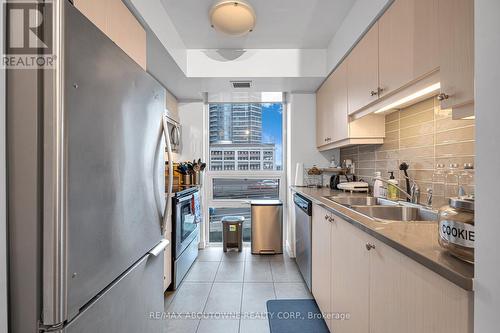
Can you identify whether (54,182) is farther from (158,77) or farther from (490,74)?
(158,77)

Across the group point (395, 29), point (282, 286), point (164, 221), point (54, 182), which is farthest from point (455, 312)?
point (282, 286)

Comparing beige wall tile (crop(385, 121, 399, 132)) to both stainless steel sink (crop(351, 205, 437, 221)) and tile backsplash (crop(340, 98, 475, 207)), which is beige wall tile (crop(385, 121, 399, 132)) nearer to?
tile backsplash (crop(340, 98, 475, 207))


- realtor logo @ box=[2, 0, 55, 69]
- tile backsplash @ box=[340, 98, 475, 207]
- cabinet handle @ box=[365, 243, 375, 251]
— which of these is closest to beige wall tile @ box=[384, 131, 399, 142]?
tile backsplash @ box=[340, 98, 475, 207]

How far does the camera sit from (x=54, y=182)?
705 mm

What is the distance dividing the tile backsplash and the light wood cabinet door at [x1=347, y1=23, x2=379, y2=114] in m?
0.35

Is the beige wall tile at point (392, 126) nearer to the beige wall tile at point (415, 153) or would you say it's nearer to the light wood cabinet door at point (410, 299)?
the beige wall tile at point (415, 153)

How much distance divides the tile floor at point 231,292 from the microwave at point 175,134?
1.48 m

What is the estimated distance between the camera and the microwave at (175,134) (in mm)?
3152

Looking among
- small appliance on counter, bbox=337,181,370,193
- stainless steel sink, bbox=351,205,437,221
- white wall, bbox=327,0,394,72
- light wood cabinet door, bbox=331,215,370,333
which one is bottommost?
light wood cabinet door, bbox=331,215,370,333

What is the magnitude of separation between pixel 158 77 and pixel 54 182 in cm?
239

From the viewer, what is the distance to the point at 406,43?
1381 mm

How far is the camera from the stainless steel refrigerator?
705mm

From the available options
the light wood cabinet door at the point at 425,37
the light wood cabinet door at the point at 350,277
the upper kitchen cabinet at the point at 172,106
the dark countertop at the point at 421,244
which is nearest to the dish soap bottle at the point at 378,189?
the light wood cabinet door at the point at 350,277

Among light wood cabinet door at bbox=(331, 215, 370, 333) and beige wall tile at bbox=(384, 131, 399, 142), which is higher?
beige wall tile at bbox=(384, 131, 399, 142)
